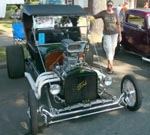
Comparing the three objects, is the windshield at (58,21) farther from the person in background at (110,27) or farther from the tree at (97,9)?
the tree at (97,9)

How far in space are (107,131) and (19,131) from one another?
1.40 meters

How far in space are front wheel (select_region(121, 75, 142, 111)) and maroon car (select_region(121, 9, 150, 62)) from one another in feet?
9.67

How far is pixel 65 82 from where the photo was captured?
5105 millimetres

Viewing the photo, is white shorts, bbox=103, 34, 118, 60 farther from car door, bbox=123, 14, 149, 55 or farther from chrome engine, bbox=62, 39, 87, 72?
chrome engine, bbox=62, 39, 87, 72

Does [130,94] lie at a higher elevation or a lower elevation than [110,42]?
lower

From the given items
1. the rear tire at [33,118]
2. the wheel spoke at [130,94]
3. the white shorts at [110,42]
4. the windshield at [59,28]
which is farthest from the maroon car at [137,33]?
the rear tire at [33,118]

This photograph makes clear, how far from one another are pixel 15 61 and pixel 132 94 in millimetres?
2984

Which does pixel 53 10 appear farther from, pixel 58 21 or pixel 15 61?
pixel 15 61

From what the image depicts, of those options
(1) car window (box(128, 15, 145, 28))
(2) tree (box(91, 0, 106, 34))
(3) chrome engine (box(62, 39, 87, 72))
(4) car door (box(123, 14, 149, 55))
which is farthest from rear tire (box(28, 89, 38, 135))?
(2) tree (box(91, 0, 106, 34))

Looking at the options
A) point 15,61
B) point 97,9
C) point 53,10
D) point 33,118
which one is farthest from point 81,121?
point 97,9

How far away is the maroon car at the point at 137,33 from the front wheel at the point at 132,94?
9.67 feet

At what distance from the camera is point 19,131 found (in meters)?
4.93

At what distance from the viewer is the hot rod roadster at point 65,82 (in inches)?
194

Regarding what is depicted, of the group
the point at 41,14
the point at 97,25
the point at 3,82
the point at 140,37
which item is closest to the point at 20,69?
the point at 3,82
